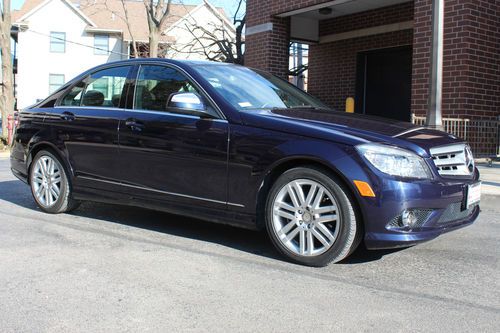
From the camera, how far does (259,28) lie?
12.8 meters

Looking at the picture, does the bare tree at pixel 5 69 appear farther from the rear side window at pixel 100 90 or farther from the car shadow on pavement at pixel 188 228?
the rear side window at pixel 100 90

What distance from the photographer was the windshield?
15.8 ft

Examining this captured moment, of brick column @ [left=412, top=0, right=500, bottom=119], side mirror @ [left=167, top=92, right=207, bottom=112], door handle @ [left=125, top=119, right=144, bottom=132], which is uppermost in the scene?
brick column @ [left=412, top=0, right=500, bottom=119]

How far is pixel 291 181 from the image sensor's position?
4.21 m

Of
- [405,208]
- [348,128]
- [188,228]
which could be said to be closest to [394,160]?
[405,208]

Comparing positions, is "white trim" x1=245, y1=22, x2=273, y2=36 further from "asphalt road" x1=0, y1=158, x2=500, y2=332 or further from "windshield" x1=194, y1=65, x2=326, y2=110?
"asphalt road" x1=0, y1=158, x2=500, y2=332

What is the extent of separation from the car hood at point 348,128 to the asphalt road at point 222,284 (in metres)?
1.01

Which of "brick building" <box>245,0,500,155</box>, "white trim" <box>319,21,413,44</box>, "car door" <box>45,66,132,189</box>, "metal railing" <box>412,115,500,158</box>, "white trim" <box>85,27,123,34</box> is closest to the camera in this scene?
"car door" <box>45,66,132,189</box>

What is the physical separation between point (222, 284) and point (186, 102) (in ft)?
5.44

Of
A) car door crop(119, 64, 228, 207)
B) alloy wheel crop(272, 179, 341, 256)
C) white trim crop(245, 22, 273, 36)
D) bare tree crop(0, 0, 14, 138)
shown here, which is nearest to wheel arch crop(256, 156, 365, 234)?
alloy wheel crop(272, 179, 341, 256)

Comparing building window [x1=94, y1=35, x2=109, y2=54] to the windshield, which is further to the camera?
building window [x1=94, y1=35, x2=109, y2=54]

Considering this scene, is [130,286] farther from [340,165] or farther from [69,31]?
[69,31]

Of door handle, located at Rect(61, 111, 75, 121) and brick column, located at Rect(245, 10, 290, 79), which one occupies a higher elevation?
brick column, located at Rect(245, 10, 290, 79)

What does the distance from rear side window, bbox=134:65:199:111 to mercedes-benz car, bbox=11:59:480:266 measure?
0.05ft
